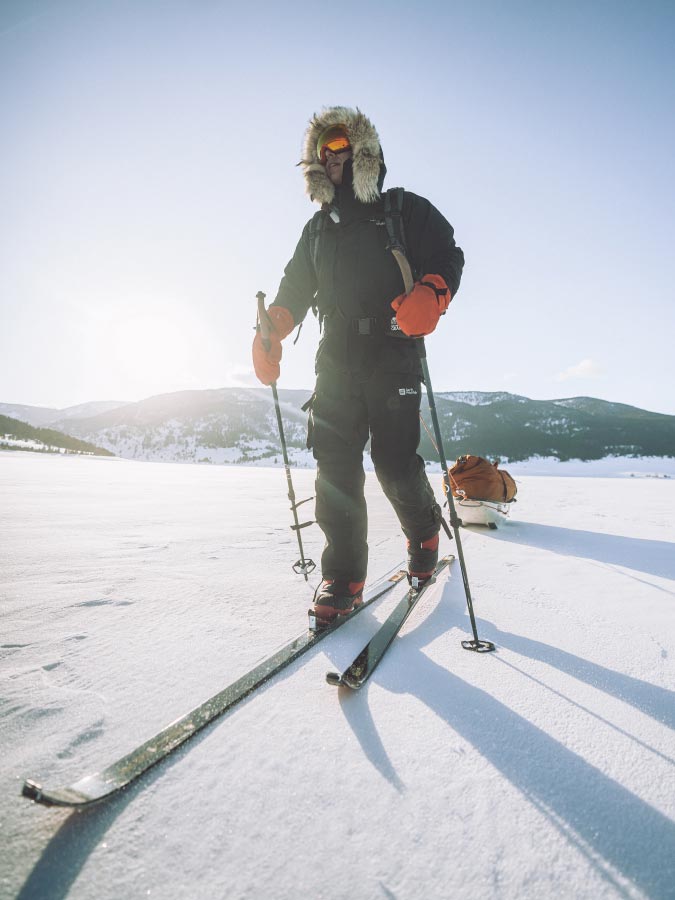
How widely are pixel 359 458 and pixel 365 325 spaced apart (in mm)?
648

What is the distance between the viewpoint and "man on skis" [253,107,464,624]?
187 centimetres

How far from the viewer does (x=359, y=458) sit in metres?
2.00

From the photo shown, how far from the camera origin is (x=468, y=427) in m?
68.6

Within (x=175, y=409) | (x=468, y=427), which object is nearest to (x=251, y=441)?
(x=175, y=409)

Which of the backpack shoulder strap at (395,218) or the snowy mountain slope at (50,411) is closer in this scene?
the backpack shoulder strap at (395,218)

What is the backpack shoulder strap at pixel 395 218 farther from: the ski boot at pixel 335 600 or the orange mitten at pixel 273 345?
the ski boot at pixel 335 600

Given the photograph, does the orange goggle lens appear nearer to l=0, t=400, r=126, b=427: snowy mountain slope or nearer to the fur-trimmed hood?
the fur-trimmed hood

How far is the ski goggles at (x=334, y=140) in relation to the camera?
205cm

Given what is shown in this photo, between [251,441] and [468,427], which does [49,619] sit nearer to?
[468,427]

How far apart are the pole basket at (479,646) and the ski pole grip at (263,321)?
171 cm

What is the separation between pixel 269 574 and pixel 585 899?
1.81 m

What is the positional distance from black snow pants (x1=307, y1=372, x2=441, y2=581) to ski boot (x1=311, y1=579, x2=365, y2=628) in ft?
0.13

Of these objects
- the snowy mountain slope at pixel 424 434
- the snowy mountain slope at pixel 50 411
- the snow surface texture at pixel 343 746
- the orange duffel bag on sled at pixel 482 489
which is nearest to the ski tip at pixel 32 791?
the snow surface texture at pixel 343 746

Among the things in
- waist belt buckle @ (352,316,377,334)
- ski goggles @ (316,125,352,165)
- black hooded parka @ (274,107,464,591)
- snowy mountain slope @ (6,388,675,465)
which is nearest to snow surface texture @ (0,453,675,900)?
black hooded parka @ (274,107,464,591)
